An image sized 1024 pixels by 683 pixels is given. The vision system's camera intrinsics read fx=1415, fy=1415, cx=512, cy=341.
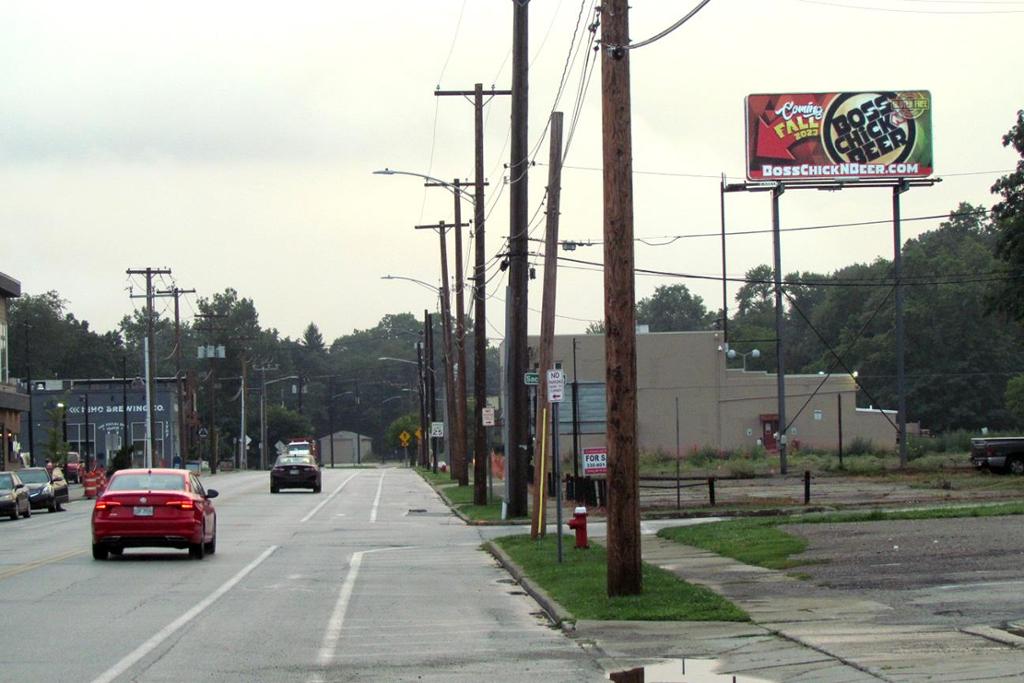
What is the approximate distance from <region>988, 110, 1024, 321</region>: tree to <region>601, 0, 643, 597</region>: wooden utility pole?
110 ft

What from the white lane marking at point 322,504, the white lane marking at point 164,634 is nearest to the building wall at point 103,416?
the white lane marking at point 322,504

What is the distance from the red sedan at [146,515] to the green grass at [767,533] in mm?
8177

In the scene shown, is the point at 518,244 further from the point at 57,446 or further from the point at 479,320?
the point at 57,446

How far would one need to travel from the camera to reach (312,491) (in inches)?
2202

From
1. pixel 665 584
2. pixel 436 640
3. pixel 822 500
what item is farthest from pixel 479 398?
pixel 436 640

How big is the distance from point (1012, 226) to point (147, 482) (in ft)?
107

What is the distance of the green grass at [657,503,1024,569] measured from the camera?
20.5 meters

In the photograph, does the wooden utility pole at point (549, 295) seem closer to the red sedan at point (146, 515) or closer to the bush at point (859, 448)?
the red sedan at point (146, 515)

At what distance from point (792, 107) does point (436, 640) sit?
45.2 metres

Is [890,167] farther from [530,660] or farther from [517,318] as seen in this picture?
[530,660]

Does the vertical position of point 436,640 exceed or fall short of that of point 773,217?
it falls short

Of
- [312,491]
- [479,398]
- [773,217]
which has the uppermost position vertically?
[773,217]

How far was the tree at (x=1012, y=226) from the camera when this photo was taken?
1799 inches

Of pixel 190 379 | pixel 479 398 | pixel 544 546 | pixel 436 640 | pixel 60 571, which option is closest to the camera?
pixel 436 640
